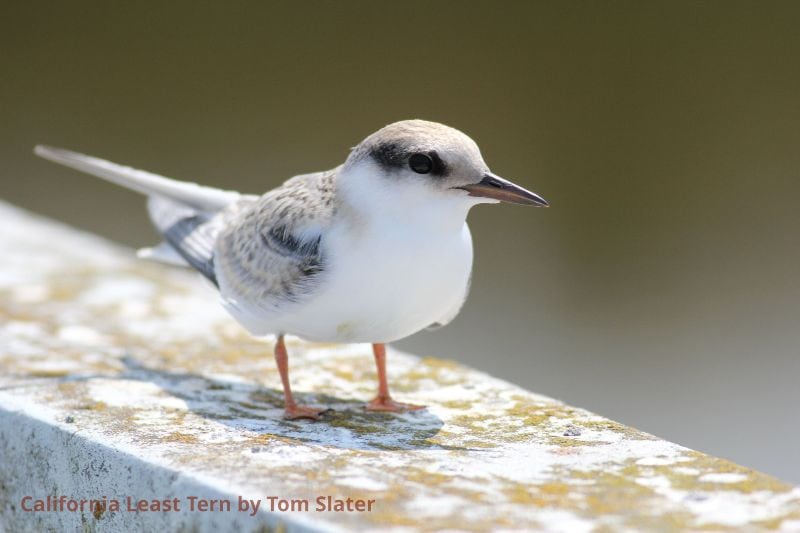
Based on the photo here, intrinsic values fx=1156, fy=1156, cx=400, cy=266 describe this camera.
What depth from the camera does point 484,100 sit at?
8156mm

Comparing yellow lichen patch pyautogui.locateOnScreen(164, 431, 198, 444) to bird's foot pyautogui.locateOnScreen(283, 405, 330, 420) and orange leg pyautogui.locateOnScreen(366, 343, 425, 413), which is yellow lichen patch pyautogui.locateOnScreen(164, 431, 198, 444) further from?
orange leg pyautogui.locateOnScreen(366, 343, 425, 413)

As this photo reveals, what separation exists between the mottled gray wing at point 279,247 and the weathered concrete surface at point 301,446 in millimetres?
347

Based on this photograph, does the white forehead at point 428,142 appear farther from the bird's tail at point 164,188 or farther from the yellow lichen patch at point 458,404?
the bird's tail at point 164,188

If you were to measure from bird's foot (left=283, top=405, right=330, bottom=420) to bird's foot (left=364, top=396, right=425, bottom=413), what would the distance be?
174mm

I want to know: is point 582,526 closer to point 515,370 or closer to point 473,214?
point 515,370

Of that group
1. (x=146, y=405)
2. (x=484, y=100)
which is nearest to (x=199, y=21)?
(x=484, y=100)

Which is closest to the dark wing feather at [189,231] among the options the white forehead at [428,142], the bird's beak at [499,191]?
the white forehead at [428,142]

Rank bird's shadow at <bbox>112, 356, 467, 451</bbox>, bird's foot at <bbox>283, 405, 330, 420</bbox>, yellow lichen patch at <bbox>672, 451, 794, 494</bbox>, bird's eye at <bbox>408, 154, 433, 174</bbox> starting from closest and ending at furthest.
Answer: yellow lichen patch at <bbox>672, 451, 794, 494</bbox> < bird's shadow at <bbox>112, 356, 467, 451</bbox> < bird's eye at <bbox>408, 154, 433, 174</bbox> < bird's foot at <bbox>283, 405, 330, 420</bbox>

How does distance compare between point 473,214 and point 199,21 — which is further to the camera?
point 199,21

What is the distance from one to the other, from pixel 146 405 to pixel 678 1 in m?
5.49

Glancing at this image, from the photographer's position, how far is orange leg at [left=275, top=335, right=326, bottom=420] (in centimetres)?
343

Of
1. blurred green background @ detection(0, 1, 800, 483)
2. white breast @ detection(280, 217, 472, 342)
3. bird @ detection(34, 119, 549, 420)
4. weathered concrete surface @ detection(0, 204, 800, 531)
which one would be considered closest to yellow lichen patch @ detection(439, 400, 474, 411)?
weathered concrete surface @ detection(0, 204, 800, 531)

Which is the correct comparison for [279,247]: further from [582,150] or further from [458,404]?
[582,150]

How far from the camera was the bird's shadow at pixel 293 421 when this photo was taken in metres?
3.17
